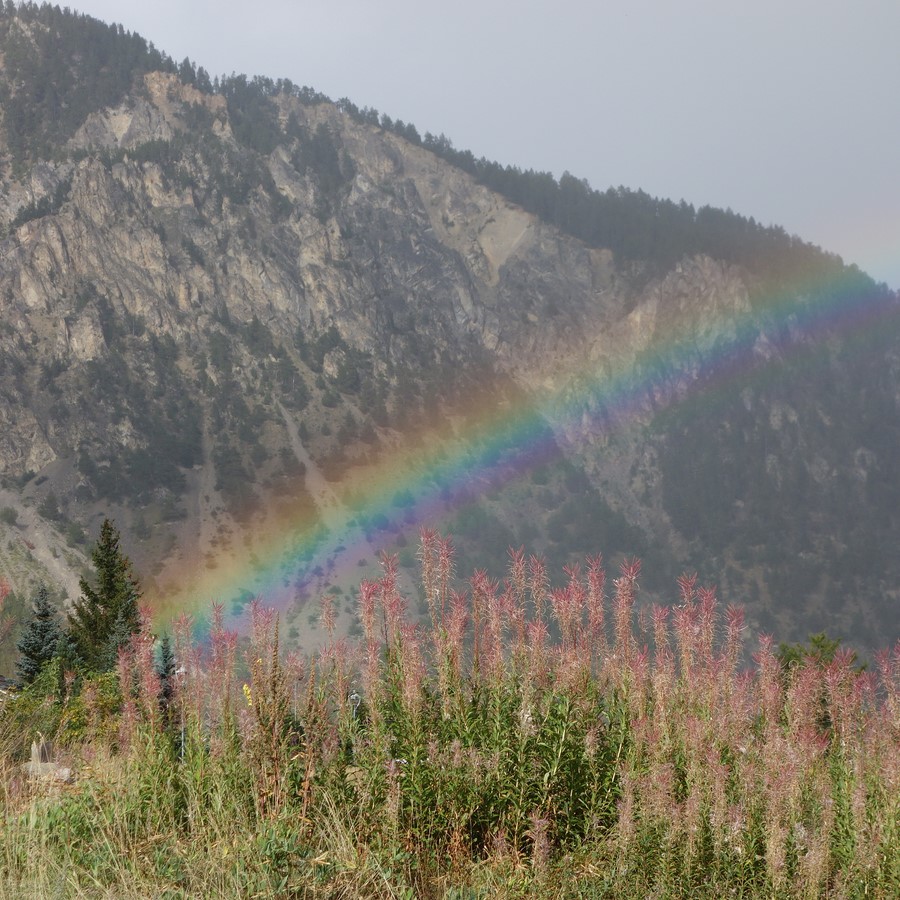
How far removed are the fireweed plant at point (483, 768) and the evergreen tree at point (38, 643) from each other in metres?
16.6

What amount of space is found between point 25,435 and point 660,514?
119980mm

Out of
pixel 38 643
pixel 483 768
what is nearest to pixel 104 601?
pixel 38 643

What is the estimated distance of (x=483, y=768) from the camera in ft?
18.7

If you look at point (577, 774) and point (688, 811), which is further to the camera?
point (577, 774)

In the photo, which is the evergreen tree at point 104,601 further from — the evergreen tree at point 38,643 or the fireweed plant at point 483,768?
the fireweed plant at point 483,768

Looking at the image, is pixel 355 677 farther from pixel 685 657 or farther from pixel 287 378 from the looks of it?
pixel 287 378

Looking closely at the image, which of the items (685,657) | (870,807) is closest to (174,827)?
(685,657)

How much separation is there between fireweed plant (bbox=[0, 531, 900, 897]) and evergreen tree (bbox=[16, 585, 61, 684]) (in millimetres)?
16586

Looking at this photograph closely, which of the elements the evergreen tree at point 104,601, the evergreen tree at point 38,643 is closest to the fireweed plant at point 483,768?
the evergreen tree at point 38,643

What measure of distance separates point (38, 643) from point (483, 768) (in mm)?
21380

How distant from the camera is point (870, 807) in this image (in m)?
5.82

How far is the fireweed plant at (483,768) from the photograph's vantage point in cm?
519

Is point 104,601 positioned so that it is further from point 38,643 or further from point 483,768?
point 483,768

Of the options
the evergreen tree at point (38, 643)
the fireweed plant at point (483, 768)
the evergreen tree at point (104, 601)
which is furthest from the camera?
the evergreen tree at point (104, 601)
